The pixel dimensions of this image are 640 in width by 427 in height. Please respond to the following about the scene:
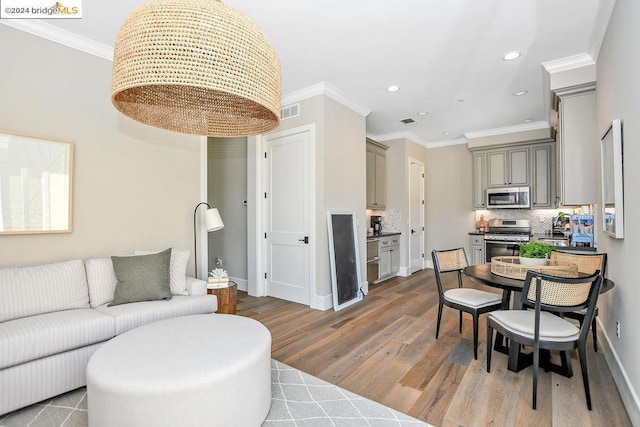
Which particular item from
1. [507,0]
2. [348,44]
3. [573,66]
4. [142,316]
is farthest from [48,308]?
[573,66]

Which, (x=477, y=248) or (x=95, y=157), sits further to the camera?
(x=477, y=248)

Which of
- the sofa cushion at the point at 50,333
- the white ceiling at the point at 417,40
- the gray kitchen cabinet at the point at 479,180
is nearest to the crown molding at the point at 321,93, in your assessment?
the white ceiling at the point at 417,40

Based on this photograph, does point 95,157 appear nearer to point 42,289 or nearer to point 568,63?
point 42,289

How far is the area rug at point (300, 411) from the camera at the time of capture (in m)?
1.84

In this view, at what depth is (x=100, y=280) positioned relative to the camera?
269 cm

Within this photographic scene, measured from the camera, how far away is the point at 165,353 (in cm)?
176

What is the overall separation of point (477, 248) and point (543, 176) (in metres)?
1.70

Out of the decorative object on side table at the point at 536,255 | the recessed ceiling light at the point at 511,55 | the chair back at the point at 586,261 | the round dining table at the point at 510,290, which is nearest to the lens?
the round dining table at the point at 510,290

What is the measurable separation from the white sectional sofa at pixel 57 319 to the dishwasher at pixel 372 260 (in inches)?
112

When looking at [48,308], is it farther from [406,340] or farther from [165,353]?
[406,340]

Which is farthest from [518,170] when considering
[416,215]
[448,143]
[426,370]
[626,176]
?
[426,370]

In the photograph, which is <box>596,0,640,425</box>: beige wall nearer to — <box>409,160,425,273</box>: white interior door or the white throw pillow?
the white throw pillow

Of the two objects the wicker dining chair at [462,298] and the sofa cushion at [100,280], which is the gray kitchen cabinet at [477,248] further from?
the sofa cushion at [100,280]

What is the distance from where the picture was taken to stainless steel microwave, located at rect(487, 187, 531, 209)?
5672mm
